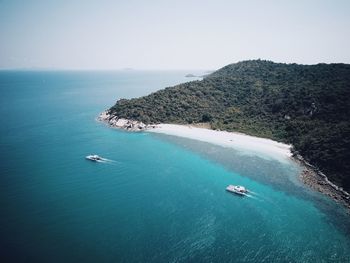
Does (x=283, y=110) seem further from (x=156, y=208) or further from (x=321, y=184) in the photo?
(x=156, y=208)

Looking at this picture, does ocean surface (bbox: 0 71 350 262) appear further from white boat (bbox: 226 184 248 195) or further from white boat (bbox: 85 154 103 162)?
white boat (bbox: 85 154 103 162)

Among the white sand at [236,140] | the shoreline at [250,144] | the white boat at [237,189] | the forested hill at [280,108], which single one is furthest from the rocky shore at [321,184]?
the white boat at [237,189]

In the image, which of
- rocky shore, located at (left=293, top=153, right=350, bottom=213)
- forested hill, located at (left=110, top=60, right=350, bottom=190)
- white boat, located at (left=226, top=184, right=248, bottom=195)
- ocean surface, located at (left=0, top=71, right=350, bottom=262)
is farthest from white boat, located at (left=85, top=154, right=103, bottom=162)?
rocky shore, located at (left=293, top=153, right=350, bottom=213)

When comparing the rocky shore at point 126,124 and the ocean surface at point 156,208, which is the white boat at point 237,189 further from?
the rocky shore at point 126,124

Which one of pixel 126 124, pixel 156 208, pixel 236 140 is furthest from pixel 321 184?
pixel 126 124

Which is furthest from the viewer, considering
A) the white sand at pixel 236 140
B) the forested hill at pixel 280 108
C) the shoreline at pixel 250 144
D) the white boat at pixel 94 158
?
the white sand at pixel 236 140

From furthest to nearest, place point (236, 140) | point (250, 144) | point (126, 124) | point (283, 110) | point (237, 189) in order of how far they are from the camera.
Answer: point (126, 124) → point (283, 110) → point (236, 140) → point (250, 144) → point (237, 189)

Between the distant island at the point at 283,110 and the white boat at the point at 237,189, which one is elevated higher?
the distant island at the point at 283,110
